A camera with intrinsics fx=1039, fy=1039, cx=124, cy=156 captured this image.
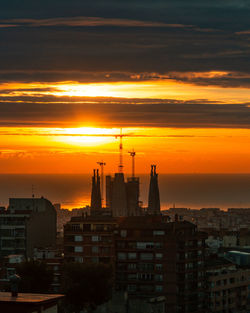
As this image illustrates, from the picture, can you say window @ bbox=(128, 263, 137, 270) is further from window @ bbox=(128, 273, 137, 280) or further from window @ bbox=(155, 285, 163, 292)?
window @ bbox=(155, 285, 163, 292)

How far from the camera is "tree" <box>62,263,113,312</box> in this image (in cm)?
5891

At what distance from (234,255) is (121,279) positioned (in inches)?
668

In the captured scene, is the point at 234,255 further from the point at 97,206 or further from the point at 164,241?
the point at 97,206

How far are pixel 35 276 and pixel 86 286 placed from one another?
3.20m

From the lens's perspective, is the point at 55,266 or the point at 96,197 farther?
the point at 96,197

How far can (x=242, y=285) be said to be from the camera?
72.2 m

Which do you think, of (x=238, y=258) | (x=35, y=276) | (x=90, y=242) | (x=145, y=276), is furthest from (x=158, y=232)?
(x=238, y=258)

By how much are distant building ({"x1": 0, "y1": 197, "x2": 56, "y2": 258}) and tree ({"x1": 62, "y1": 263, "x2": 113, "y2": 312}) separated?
1106 inches

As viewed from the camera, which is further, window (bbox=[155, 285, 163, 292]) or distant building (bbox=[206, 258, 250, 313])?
distant building (bbox=[206, 258, 250, 313])

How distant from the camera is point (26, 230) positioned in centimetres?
9150

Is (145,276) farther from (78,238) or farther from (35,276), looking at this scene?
(35,276)

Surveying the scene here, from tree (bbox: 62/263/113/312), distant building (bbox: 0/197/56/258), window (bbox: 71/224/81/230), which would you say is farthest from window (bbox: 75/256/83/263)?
distant building (bbox: 0/197/56/258)

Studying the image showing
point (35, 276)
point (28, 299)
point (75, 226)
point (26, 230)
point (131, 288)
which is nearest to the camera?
→ point (28, 299)

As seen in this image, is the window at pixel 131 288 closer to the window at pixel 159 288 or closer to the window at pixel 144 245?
the window at pixel 159 288
